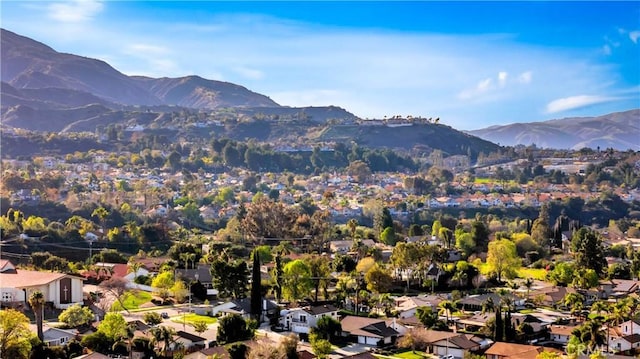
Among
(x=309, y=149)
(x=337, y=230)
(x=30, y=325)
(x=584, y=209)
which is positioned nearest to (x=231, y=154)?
(x=309, y=149)

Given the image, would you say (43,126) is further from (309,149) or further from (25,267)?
(25,267)

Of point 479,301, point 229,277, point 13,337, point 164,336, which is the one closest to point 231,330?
point 164,336

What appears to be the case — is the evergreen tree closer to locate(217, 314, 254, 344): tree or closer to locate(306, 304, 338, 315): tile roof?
locate(306, 304, 338, 315): tile roof

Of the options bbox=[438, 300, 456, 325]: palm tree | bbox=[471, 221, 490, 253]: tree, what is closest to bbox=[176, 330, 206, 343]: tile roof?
bbox=[438, 300, 456, 325]: palm tree

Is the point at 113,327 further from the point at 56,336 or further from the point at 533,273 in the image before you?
the point at 533,273

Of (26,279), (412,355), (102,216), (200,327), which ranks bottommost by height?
(412,355)

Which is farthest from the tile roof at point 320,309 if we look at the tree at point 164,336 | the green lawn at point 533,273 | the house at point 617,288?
the green lawn at point 533,273

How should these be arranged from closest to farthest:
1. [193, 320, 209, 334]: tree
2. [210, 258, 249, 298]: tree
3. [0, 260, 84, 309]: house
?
1. [193, 320, 209, 334]: tree
2. [0, 260, 84, 309]: house
3. [210, 258, 249, 298]: tree
